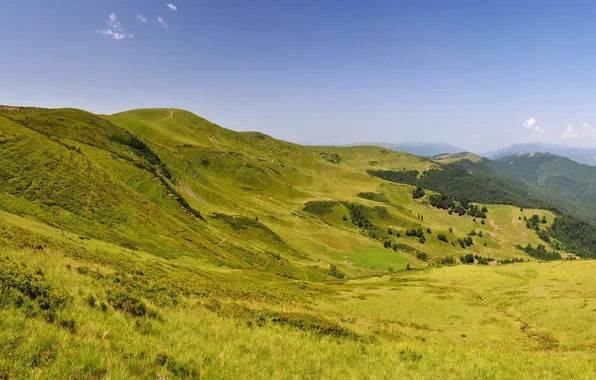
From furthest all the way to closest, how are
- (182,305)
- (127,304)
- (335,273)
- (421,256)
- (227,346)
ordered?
(421,256)
(335,273)
(182,305)
(127,304)
(227,346)

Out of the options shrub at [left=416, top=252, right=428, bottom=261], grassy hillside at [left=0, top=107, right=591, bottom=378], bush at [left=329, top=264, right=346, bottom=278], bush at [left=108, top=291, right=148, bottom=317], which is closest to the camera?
grassy hillside at [left=0, top=107, right=591, bottom=378]

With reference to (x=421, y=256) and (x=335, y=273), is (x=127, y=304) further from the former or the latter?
(x=421, y=256)

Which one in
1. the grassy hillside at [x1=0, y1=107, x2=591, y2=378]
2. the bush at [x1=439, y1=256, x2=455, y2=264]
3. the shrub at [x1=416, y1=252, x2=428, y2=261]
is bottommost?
the bush at [x1=439, y1=256, x2=455, y2=264]

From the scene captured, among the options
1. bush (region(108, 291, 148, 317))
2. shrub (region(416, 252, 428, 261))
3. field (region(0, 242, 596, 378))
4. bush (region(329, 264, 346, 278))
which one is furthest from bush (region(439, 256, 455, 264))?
bush (region(108, 291, 148, 317))

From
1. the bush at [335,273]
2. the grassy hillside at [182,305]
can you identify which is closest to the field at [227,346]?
the grassy hillside at [182,305]

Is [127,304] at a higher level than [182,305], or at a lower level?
higher

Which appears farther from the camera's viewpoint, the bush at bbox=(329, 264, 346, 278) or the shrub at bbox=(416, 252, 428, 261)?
the shrub at bbox=(416, 252, 428, 261)

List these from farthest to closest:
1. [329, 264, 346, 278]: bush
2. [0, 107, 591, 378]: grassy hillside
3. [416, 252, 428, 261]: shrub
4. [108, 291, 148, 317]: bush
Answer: [416, 252, 428, 261]: shrub → [329, 264, 346, 278]: bush → [108, 291, 148, 317]: bush → [0, 107, 591, 378]: grassy hillside

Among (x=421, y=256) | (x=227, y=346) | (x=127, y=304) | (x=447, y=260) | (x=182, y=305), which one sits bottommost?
(x=447, y=260)

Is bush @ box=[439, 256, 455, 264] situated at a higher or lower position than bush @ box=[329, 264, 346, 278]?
lower

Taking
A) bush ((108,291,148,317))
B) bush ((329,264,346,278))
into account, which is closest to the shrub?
bush ((329,264,346,278))

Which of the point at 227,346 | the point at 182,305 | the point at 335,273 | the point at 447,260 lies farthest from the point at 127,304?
the point at 447,260

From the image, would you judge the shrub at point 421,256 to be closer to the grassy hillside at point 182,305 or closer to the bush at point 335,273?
the bush at point 335,273

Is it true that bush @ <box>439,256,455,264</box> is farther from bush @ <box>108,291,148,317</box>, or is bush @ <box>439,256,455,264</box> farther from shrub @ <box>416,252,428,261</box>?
bush @ <box>108,291,148,317</box>
